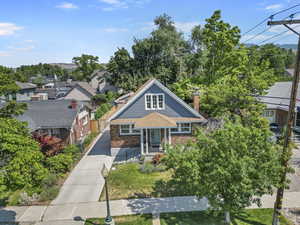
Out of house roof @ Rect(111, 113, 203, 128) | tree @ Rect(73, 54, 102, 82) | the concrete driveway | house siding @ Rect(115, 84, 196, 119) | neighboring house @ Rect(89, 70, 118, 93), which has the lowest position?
the concrete driveway

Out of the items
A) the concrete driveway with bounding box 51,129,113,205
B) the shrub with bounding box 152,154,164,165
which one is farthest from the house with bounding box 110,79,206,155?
the concrete driveway with bounding box 51,129,113,205

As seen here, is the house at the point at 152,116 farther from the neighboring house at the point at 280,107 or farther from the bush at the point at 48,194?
the neighboring house at the point at 280,107

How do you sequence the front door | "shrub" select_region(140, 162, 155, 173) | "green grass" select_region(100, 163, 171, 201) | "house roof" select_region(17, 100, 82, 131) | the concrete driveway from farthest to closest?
"house roof" select_region(17, 100, 82, 131) → the front door → "shrub" select_region(140, 162, 155, 173) → "green grass" select_region(100, 163, 171, 201) → the concrete driveway

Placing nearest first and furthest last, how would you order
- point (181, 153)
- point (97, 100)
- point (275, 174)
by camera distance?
1. point (275, 174)
2. point (181, 153)
3. point (97, 100)

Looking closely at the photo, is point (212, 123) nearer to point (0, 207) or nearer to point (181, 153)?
point (181, 153)

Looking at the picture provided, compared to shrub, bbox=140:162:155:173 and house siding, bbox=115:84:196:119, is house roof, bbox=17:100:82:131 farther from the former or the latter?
shrub, bbox=140:162:155:173

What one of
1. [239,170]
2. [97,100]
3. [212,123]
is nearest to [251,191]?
[239,170]
